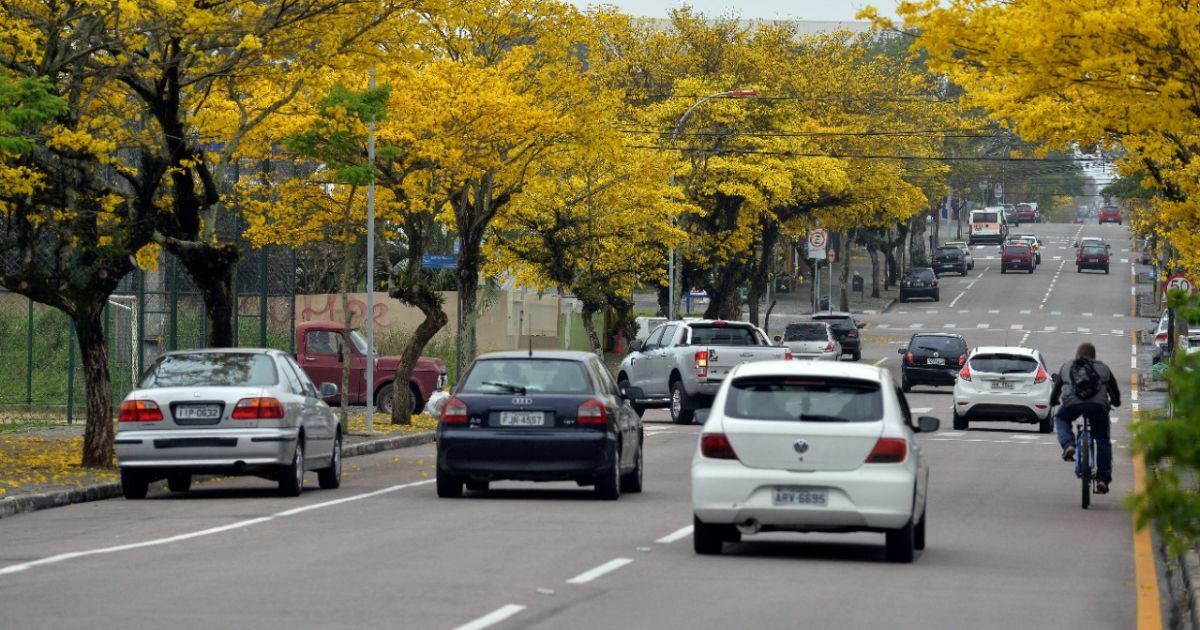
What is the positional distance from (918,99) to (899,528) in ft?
213

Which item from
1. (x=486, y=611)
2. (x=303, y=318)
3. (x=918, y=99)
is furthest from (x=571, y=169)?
(x=486, y=611)

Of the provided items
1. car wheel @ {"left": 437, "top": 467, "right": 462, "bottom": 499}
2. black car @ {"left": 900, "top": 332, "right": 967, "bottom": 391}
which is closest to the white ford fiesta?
car wheel @ {"left": 437, "top": 467, "right": 462, "bottom": 499}

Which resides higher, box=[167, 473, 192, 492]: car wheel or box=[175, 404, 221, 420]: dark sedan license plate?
box=[175, 404, 221, 420]: dark sedan license plate

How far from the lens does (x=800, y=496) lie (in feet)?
46.3

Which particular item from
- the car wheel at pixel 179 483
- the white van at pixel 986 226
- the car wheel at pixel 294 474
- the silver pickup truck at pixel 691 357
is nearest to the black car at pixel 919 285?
the white van at pixel 986 226

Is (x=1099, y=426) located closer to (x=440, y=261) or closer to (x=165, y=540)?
(x=165, y=540)

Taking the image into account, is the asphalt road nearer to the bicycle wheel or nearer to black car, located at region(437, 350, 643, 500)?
the bicycle wheel

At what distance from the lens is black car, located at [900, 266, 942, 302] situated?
99500 mm

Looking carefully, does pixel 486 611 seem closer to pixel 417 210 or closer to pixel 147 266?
pixel 147 266

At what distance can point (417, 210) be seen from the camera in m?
34.1

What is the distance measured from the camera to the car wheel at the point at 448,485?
19.6 meters

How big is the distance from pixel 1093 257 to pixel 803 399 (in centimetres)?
10451

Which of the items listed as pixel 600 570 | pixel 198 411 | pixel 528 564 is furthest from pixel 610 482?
pixel 600 570

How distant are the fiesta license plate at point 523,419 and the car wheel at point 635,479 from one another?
1953 millimetres
